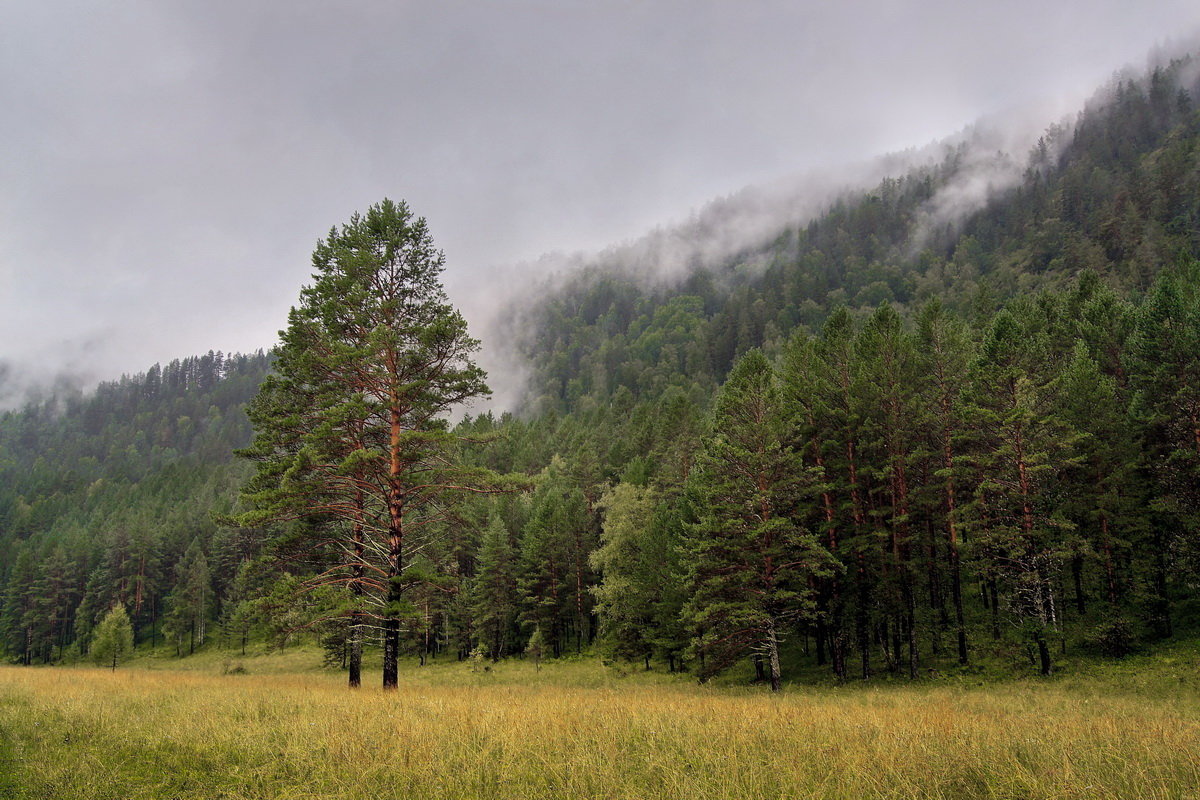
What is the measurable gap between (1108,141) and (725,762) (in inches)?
8557

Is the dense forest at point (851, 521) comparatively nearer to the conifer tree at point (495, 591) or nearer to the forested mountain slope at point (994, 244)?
the conifer tree at point (495, 591)

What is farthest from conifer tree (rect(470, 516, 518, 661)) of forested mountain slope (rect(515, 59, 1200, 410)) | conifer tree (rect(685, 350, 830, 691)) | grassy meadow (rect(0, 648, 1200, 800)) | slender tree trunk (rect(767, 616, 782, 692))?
forested mountain slope (rect(515, 59, 1200, 410))

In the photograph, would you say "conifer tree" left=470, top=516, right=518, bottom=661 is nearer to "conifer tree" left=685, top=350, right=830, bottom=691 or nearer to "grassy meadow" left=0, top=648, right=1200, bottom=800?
"conifer tree" left=685, top=350, right=830, bottom=691

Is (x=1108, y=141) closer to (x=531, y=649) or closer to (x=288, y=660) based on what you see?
(x=531, y=649)

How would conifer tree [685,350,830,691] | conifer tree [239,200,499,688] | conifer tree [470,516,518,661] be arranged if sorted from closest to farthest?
conifer tree [239,200,499,688] → conifer tree [685,350,830,691] → conifer tree [470,516,518,661]

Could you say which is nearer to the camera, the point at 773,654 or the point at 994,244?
the point at 773,654

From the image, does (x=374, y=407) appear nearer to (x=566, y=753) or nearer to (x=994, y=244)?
(x=566, y=753)

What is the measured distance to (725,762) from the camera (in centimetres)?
631

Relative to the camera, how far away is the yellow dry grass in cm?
563

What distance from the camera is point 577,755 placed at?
6.65 m

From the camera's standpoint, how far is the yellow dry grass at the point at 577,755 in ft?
18.5

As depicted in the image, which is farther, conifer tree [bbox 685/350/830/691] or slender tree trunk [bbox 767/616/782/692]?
conifer tree [bbox 685/350/830/691]

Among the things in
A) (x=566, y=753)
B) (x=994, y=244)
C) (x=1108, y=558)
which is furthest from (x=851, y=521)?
(x=994, y=244)

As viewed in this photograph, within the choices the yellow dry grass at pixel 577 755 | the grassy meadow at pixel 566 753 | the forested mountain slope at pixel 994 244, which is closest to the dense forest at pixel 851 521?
the grassy meadow at pixel 566 753
